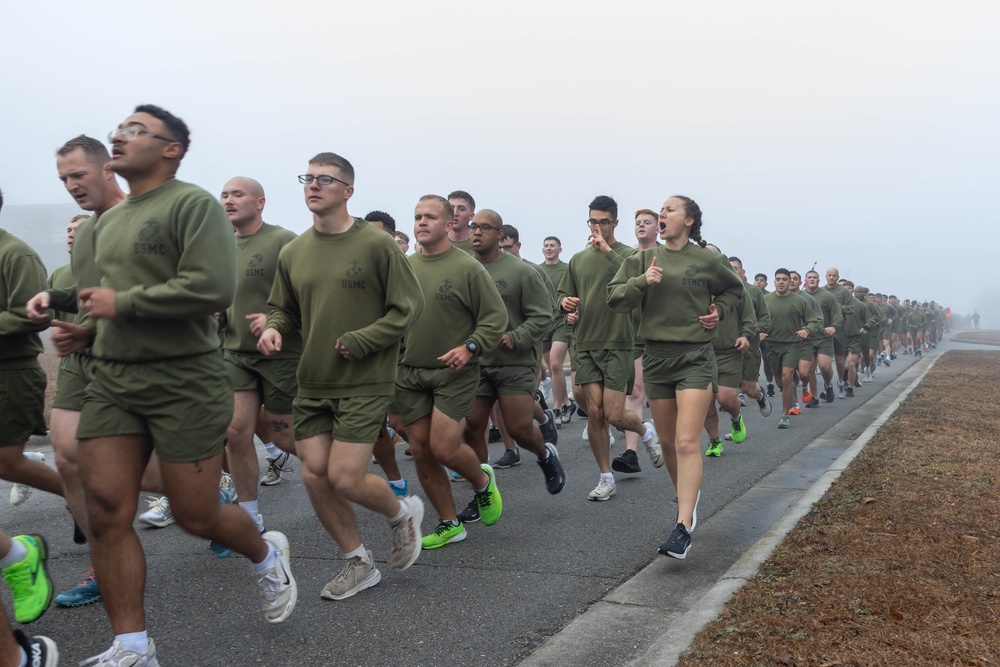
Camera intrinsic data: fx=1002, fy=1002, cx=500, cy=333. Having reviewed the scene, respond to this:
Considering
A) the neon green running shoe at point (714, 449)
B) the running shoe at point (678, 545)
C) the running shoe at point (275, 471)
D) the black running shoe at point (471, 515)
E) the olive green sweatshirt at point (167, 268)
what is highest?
the olive green sweatshirt at point (167, 268)

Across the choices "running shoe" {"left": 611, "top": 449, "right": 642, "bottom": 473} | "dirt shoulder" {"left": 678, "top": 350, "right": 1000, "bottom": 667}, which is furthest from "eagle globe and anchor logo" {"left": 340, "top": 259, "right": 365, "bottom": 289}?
"running shoe" {"left": 611, "top": 449, "right": 642, "bottom": 473}

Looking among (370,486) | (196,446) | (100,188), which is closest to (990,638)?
(370,486)

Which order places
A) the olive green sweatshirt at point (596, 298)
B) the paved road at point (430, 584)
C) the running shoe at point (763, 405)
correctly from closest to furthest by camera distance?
the paved road at point (430, 584), the olive green sweatshirt at point (596, 298), the running shoe at point (763, 405)

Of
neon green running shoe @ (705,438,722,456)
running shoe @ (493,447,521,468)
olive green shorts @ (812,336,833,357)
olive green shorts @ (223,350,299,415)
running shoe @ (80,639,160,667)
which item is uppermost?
olive green shorts @ (812,336,833,357)

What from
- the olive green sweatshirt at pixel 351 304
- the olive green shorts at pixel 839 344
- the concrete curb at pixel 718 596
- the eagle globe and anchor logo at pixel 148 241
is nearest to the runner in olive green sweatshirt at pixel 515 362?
the concrete curb at pixel 718 596

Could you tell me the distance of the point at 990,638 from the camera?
3.75m

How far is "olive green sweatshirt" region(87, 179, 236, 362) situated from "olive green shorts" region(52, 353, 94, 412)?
119 centimetres

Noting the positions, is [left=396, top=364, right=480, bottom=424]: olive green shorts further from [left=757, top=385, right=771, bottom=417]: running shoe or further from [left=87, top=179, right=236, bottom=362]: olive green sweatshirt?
[left=757, top=385, right=771, bottom=417]: running shoe

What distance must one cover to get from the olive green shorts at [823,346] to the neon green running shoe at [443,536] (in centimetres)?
1181

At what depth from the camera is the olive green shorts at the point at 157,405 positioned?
12.2 feet

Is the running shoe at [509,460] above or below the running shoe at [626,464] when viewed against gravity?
below

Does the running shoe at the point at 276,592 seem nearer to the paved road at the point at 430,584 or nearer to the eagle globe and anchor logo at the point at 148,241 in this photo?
the paved road at the point at 430,584

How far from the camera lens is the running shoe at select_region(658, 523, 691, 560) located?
5336 mm

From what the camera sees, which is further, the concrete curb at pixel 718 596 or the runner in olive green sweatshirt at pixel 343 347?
the runner in olive green sweatshirt at pixel 343 347
